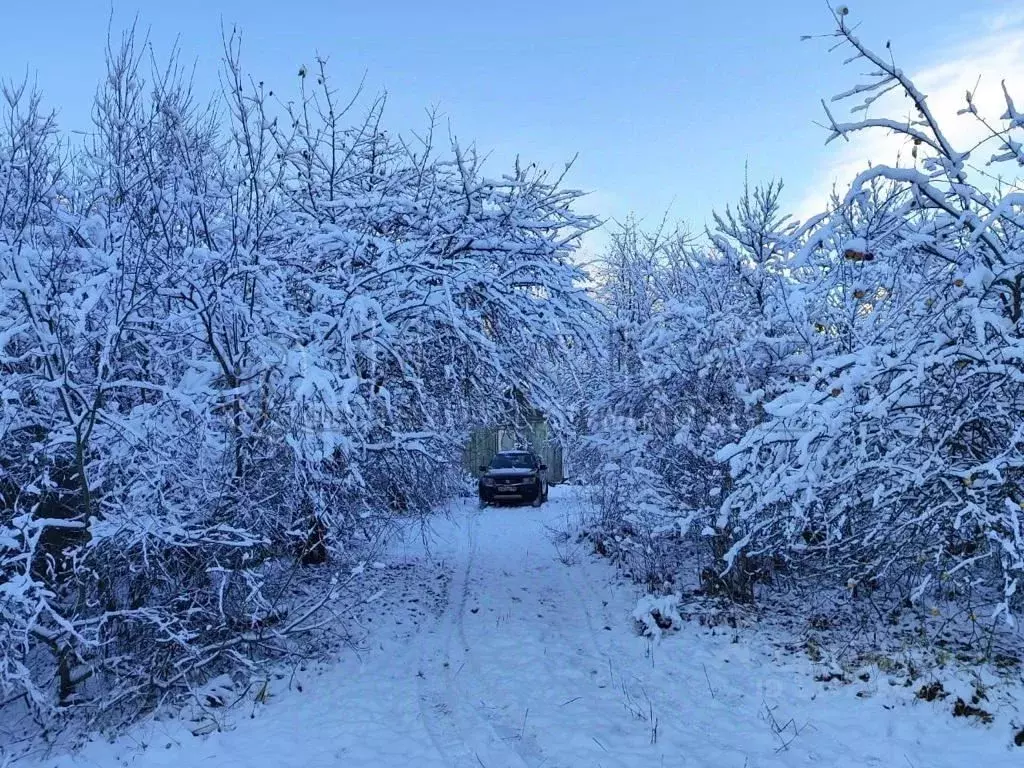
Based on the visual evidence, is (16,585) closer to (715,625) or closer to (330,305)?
(330,305)

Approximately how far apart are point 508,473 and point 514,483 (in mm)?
466

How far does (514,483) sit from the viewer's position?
2205cm

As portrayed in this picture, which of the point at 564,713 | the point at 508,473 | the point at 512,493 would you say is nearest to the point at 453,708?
the point at 564,713

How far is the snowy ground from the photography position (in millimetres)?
4879

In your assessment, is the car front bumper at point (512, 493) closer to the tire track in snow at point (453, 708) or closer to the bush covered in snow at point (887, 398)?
the tire track in snow at point (453, 708)

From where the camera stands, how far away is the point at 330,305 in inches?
268

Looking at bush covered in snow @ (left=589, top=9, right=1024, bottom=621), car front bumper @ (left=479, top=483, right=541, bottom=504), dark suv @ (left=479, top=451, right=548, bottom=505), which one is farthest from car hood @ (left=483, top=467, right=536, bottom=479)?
bush covered in snow @ (left=589, top=9, right=1024, bottom=621)

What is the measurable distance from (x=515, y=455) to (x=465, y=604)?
1459 cm

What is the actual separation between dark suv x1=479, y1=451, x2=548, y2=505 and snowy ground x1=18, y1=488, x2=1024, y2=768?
13.5 m

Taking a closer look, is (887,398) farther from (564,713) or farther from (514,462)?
(514,462)

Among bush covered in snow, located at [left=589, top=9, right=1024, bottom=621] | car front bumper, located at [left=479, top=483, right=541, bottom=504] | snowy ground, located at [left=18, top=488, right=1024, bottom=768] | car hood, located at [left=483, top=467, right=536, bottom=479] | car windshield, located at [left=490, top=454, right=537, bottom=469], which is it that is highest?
bush covered in snow, located at [left=589, top=9, right=1024, bottom=621]

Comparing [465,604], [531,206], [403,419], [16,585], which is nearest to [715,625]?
[465,604]

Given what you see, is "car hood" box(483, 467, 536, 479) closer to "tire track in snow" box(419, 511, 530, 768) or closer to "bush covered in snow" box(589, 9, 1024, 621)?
"tire track in snow" box(419, 511, 530, 768)

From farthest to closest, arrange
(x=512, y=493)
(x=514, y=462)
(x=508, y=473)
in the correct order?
(x=514, y=462) → (x=508, y=473) → (x=512, y=493)
